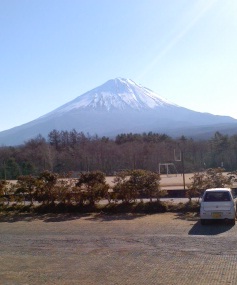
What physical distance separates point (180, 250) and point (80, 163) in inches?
1312

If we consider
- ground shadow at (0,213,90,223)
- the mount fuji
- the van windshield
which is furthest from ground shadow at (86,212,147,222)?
the mount fuji

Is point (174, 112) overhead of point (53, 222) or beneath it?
overhead

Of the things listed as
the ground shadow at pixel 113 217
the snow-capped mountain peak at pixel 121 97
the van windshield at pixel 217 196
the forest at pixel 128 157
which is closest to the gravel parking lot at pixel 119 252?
the ground shadow at pixel 113 217

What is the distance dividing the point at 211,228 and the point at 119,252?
366cm

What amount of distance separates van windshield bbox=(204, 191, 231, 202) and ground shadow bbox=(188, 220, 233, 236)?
2.05 feet

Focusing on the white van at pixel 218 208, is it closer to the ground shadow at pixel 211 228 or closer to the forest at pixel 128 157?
the ground shadow at pixel 211 228

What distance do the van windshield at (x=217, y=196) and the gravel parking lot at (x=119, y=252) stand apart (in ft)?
2.59

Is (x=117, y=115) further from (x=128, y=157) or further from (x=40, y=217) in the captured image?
(x=40, y=217)

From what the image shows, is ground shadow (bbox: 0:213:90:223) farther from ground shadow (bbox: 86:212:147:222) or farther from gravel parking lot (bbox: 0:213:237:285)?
gravel parking lot (bbox: 0:213:237:285)

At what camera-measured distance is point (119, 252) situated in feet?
31.4

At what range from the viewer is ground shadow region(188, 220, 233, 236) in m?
11.7

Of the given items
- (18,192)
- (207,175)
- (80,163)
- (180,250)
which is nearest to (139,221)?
(207,175)

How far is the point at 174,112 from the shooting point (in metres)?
189

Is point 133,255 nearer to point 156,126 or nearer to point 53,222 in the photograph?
point 53,222
